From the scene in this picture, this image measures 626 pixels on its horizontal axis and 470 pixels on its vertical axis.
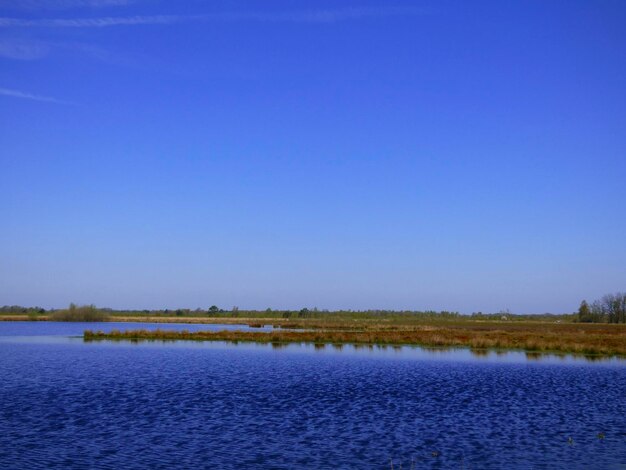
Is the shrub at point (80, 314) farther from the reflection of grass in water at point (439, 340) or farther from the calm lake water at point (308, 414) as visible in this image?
the calm lake water at point (308, 414)

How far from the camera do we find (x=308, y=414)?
87.7 feet

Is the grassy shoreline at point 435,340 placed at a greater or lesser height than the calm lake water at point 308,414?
greater

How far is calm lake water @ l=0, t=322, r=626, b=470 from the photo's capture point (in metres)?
19.4

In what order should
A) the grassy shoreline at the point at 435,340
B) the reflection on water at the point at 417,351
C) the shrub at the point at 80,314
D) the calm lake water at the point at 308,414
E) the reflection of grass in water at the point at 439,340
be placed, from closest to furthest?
the calm lake water at the point at 308,414, the reflection on water at the point at 417,351, the reflection of grass in water at the point at 439,340, the grassy shoreline at the point at 435,340, the shrub at the point at 80,314

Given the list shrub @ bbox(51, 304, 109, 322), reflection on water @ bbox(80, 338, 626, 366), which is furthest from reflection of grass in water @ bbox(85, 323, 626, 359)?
shrub @ bbox(51, 304, 109, 322)

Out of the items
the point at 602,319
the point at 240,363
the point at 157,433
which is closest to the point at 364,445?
the point at 157,433

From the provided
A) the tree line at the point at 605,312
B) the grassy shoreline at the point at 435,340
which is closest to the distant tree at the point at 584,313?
the tree line at the point at 605,312

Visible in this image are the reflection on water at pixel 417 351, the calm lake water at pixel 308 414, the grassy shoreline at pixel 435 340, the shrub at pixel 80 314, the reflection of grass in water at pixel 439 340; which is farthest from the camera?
the shrub at pixel 80 314

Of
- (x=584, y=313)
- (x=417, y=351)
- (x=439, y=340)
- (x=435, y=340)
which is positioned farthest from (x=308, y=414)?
(x=584, y=313)

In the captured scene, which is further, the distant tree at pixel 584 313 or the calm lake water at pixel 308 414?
the distant tree at pixel 584 313

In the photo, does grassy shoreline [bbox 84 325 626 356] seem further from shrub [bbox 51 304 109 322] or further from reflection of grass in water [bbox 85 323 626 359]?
shrub [bbox 51 304 109 322]

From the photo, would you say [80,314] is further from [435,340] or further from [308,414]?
[308,414]

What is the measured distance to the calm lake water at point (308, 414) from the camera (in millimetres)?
19359

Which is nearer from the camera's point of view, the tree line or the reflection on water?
the reflection on water
